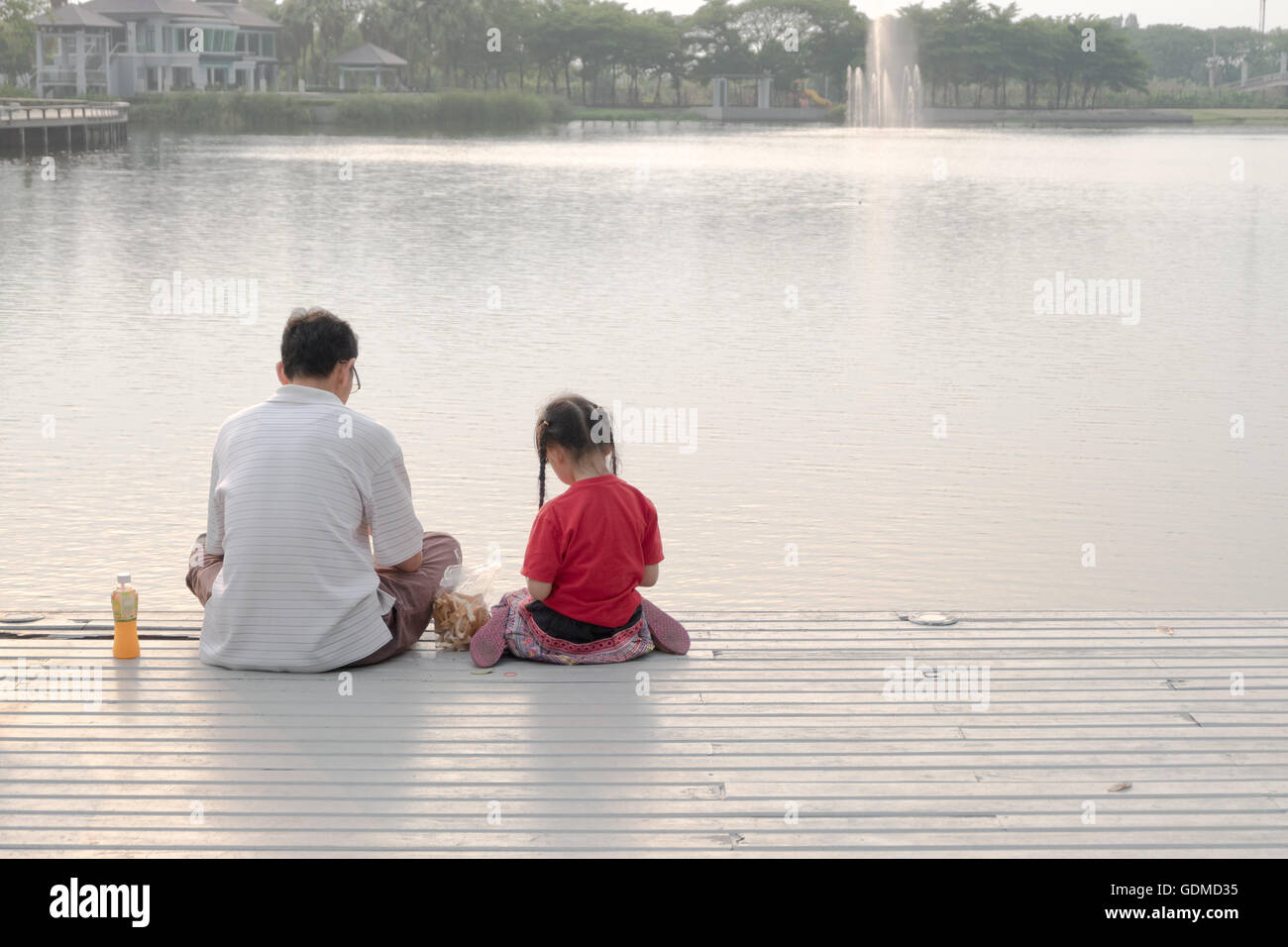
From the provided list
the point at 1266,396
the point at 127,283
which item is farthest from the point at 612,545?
the point at 127,283

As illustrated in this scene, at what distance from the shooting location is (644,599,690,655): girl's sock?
4.20 metres

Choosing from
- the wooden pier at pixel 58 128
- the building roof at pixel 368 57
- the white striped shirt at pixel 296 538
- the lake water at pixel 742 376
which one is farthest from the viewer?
the building roof at pixel 368 57

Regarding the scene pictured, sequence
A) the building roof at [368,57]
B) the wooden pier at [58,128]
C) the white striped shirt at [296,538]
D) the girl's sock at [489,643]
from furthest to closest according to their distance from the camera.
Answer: the building roof at [368,57], the wooden pier at [58,128], the girl's sock at [489,643], the white striped shirt at [296,538]

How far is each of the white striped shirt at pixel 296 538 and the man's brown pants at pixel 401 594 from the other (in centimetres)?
7

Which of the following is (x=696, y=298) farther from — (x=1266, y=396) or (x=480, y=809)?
(x=480, y=809)

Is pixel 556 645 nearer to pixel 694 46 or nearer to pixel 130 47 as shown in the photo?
pixel 130 47

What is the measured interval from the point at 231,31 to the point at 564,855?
7501 centimetres

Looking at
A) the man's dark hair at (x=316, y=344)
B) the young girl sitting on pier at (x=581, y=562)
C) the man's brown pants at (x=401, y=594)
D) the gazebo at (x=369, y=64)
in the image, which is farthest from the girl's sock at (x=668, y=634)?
the gazebo at (x=369, y=64)

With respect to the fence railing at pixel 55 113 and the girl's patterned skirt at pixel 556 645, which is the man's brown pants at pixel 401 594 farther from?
the fence railing at pixel 55 113

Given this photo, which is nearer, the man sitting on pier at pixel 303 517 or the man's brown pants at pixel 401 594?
the man sitting on pier at pixel 303 517

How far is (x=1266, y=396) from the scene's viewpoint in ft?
36.2

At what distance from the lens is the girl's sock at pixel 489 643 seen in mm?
4059

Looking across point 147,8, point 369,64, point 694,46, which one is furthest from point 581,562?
point 694,46

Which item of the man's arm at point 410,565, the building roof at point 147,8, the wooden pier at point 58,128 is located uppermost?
the building roof at point 147,8
